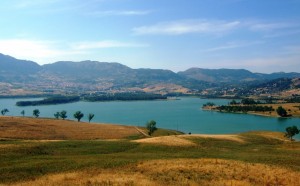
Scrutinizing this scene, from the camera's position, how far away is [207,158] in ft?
174

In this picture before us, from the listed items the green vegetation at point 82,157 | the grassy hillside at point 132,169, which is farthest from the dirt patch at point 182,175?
the green vegetation at point 82,157

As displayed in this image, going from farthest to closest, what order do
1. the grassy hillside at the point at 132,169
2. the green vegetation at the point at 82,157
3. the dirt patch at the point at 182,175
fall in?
1. the green vegetation at the point at 82,157
2. the grassy hillside at the point at 132,169
3. the dirt patch at the point at 182,175

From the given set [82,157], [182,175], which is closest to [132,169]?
[182,175]

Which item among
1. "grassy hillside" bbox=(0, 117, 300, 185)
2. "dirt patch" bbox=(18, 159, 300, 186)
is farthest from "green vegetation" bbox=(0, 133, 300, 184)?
"dirt patch" bbox=(18, 159, 300, 186)

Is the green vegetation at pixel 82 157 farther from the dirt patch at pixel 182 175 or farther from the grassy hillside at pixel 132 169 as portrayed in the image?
the dirt patch at pixel 182 175

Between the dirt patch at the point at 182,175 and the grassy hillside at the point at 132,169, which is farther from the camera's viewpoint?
the grassy hillside at the point at 132,169

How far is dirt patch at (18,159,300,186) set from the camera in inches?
1519

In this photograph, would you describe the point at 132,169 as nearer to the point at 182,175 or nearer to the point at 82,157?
the point at 182,175

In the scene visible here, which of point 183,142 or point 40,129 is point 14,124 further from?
point 183,142

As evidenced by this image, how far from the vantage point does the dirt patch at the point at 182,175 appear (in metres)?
38.6

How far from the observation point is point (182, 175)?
1652 inches

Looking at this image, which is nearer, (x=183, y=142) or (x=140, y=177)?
(x=140, y=177)

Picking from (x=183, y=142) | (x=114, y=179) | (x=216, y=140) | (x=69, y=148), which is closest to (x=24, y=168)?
(x=114, y=179)

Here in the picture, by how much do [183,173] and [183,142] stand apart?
1243 inches
